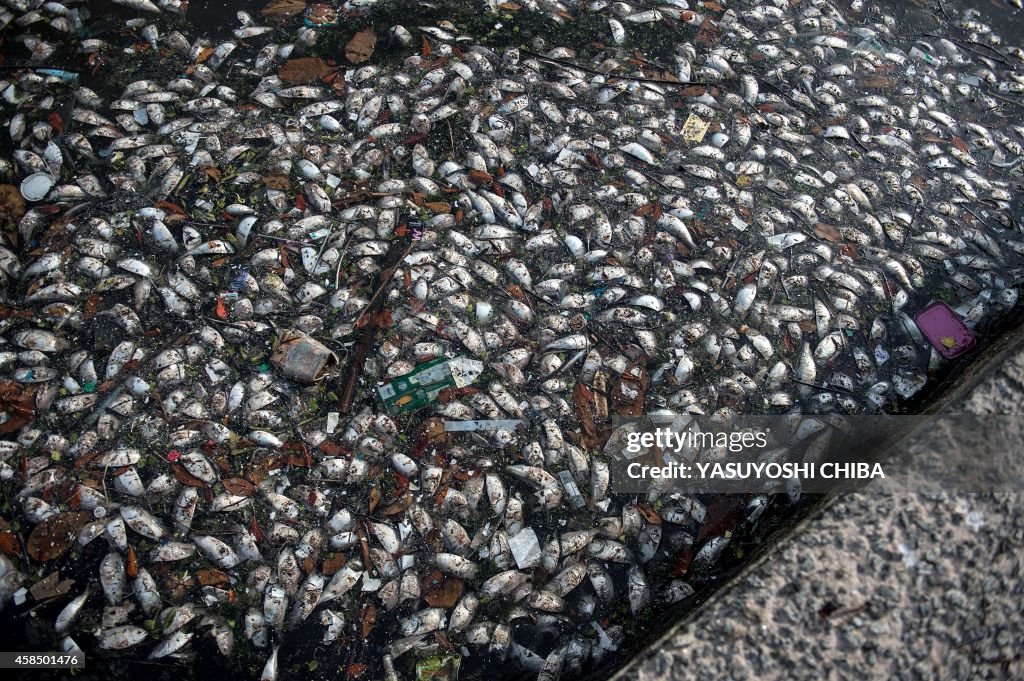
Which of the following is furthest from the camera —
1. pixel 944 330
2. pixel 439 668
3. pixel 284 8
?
pixel 284 8

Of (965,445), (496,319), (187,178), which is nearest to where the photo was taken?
(965,445)

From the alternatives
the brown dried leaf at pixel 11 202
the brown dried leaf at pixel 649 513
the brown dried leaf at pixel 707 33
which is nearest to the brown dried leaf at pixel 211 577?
the brown dried leaf at pixel 649 513

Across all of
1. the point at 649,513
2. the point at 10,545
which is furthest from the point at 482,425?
the point at 10,545

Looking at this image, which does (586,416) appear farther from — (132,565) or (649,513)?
(132,565)

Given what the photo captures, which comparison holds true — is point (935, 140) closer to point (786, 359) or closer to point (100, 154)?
point (786, 359)

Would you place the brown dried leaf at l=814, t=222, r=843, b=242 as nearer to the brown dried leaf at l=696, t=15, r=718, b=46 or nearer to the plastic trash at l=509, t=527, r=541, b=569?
the brown dried leaf at l=696, t=15, r=718, b=46

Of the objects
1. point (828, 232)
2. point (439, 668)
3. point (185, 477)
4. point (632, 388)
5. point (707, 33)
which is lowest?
point (439, 668)

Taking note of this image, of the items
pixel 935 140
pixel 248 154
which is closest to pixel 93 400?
pixel 248 154
